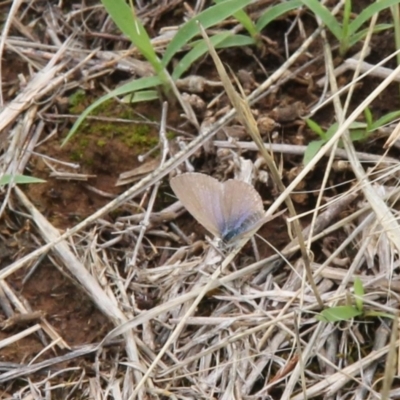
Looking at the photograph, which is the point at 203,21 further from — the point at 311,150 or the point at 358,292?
the point at 358,292

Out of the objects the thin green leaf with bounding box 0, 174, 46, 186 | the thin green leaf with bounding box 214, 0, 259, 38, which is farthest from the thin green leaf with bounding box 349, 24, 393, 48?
the thin green leaf with bounding box 0, 174, 46, 186

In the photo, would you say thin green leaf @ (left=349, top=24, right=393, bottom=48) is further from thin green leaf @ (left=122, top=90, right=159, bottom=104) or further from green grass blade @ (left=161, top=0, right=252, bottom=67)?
thin green leaf @ (left=122, top=90, right=159, bottom=104)

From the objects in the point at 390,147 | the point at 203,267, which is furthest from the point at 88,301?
the point at 390,147

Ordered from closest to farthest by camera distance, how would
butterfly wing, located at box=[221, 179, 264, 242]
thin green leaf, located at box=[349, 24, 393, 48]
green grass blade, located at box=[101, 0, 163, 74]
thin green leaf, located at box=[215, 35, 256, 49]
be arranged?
1. butterfly wing, located at box=[221, 179, 264, 242]
2. green grass blade, located at box=[101, 0, 163, 74]
3. thin green leaf, located at box=[349, 24, 393, 48]
4. thin green leaf, located at box=[215, 35, 256, 49]

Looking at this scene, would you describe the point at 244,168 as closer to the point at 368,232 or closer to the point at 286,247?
the point at 286,247

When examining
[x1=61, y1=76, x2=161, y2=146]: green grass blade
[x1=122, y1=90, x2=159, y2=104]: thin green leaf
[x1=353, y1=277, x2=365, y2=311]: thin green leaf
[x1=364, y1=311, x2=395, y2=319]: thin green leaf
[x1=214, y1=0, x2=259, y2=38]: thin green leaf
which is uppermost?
[x1=214, y1=0, x2=259, y2=38]: thin green leaf

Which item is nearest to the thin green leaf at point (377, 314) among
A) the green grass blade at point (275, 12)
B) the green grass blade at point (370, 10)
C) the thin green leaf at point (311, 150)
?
the thin green leaf at point (311, 150)

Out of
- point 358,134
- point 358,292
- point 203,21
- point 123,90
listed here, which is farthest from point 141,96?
point 358,292

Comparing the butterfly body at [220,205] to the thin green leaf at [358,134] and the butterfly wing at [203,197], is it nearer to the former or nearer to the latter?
the butterfly wing at [203,197]
